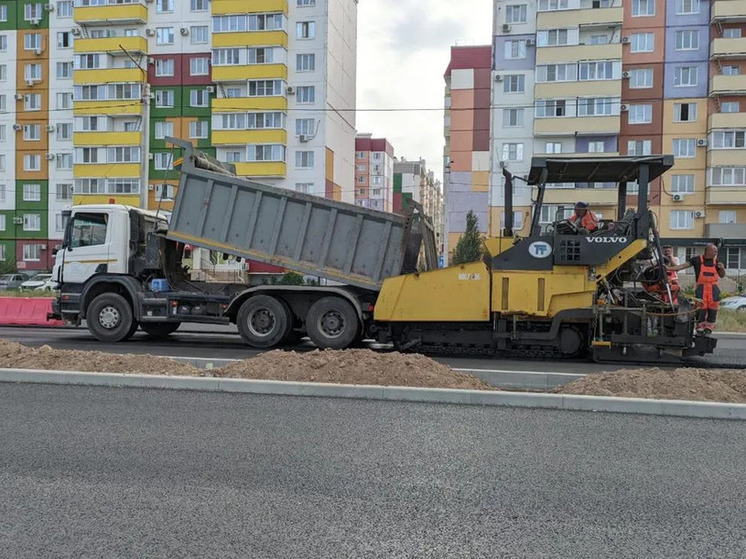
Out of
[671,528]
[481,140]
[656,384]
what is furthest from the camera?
[481,140]

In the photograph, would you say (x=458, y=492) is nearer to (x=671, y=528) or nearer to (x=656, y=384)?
(x=671, y=528)

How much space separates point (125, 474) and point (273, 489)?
112 centimetres

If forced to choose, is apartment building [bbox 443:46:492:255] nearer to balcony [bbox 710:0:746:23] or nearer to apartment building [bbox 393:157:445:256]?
balcony [bbox 710:0:746:23]

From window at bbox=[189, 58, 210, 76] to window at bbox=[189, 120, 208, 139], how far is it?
3.64 metres

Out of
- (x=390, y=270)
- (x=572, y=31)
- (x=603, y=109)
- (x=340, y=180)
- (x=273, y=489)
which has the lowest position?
(x=273, y=489)

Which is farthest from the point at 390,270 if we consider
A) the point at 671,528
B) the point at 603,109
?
the point at 603,109

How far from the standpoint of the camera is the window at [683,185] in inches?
1763

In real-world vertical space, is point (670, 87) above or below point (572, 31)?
below

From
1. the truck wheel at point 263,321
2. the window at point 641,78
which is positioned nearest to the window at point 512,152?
the window at point 641,78

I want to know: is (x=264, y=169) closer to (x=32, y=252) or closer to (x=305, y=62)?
(x=305, y=62)

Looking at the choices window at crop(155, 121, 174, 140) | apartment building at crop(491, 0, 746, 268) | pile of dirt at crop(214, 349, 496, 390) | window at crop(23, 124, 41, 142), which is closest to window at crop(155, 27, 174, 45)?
window at crop(155, 121, 174, 140)

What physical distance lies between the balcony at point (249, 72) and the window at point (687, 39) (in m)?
27.8

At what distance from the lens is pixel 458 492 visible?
171 inches

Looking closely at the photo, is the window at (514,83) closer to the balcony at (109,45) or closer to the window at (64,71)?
the balcony at (109,45)
